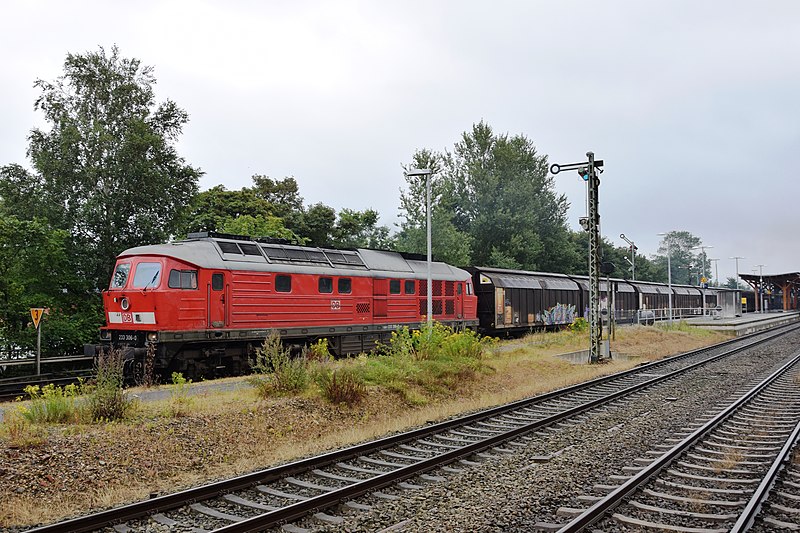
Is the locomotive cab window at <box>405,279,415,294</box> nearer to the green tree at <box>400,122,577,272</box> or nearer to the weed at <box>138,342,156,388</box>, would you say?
the weed at <box>138,342,156,388</box>

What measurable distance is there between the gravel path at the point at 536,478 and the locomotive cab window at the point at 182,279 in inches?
416

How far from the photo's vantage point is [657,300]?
5891 centimetres

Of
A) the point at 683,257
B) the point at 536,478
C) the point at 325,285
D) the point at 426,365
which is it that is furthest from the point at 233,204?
the point at 683,257

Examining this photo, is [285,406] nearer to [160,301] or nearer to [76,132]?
[160,301]

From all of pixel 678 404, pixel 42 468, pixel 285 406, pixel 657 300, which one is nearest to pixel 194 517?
pixel 42 468

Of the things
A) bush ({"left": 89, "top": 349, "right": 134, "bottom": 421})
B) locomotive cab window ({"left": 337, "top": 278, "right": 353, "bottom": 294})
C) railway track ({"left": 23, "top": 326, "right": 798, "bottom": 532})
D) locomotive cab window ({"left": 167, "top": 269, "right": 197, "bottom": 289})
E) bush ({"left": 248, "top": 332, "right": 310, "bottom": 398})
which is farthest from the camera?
locomotive cab window ({"left": 337, "top": 278, "right": 353, "bottom": 294})

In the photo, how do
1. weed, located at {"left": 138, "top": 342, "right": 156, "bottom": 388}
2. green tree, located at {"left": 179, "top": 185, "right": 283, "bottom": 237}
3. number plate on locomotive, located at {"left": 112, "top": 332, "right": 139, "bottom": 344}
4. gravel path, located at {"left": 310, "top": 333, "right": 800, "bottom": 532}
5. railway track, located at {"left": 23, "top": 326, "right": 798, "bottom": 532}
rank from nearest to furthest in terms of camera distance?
railway track, located at {"left": 23, "top": 326, "right": 798, "bottom": 532} < gravel path, located at {"left": 310, "top": 333, "right": 800, "bottom": 532} < weed, located at {"left": 138, "top": 342, "right": 156, "bottom": 388} < number plate on locomotive, located at {"left": 112, "top": 332, "right": 139, "bottom": 344} < green tree, located at {"left": 179, "top": 185, "right": 283, "bottom": 237}

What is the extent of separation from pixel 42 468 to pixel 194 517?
9.35 ft

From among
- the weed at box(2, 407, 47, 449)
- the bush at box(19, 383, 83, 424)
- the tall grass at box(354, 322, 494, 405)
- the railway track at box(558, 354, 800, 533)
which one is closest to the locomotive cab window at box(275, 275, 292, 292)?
the tall grass at box(354, 322, 494, 405)

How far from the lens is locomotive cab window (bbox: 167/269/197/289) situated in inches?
671

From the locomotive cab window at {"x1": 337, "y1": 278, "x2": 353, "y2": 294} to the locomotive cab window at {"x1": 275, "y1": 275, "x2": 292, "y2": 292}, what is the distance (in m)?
2.30

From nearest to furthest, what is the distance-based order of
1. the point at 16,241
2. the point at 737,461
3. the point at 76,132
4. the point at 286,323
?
the point at 737,461 < the point at 286,323 < the point at 16,241 < the point at 76,132

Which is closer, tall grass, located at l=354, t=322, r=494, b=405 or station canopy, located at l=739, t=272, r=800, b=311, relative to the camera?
tall grass, located at l=354, t=322, r=494, b=405

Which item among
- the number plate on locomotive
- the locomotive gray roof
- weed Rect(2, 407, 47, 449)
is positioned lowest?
weed Rect(2, 407, 47, 449)
